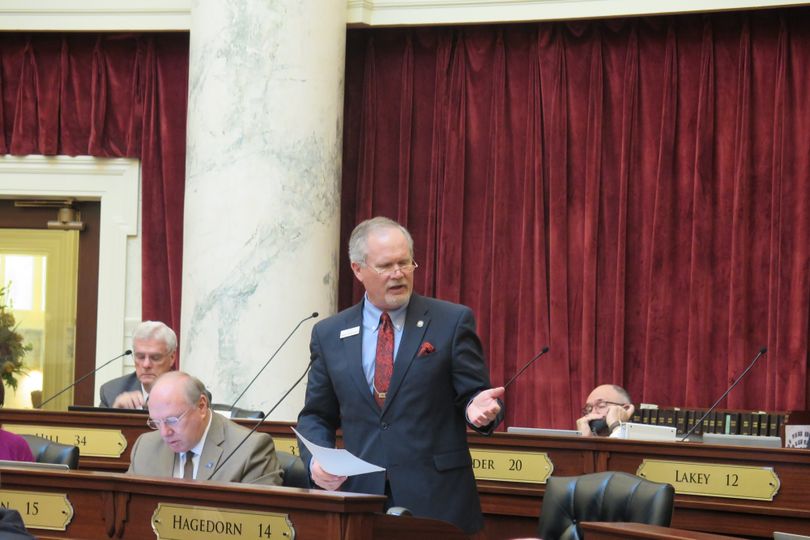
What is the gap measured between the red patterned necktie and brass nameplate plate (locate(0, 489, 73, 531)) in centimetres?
95

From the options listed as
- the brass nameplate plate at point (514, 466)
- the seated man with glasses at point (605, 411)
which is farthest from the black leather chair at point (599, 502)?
the seated man with glasses at point (605, 411)

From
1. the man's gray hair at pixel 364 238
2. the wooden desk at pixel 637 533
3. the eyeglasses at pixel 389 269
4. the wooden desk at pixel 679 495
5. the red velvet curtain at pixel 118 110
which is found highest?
the red velvet curtain at pixel 118 110

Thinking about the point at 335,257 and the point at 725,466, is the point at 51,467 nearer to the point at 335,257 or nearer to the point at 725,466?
the point at 725,466

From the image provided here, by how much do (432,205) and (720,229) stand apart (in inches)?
74.9

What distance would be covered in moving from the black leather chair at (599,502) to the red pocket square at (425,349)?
2.69 ft

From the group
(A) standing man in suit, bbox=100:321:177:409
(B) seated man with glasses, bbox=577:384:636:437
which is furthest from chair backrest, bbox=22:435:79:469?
(B) seated man with glasses, bbox=577:384:636:437

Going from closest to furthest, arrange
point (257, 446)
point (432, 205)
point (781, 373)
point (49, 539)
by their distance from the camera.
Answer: point (49, 539) → point (257, 446) → point (781, 373) → point (432, 205)

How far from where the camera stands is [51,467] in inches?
153

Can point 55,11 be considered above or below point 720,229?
above

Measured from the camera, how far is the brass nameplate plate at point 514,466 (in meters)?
5.36

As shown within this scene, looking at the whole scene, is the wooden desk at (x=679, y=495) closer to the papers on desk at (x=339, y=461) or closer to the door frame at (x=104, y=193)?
the papers on desk at (x=339, y=461)

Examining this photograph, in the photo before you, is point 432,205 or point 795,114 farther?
point 432,205

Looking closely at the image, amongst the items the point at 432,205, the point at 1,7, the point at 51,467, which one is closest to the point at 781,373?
the point at 432,205

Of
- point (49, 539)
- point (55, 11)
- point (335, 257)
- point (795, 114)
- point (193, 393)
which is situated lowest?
point (49, 539)
